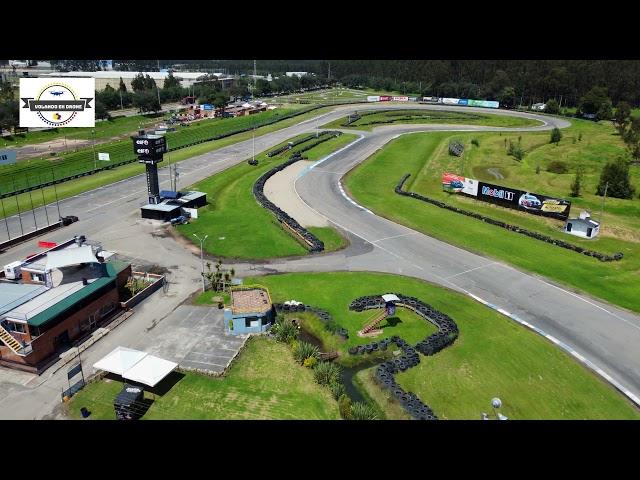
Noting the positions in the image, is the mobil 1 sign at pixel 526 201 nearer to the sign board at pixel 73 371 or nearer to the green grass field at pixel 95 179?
the green grass field at pixel 95 179

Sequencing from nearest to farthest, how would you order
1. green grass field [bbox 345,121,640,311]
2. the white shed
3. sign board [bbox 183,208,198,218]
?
1. green grass field [bbox 345,121,640,311]
2. the white shed
3. sign board [bbox 183,208,198,218]

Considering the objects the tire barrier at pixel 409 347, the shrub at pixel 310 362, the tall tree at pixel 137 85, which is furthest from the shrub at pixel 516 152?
the tall tree at pixel 137 85

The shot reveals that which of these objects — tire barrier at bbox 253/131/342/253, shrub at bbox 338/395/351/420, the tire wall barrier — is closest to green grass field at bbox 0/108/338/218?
the tire wall barrier

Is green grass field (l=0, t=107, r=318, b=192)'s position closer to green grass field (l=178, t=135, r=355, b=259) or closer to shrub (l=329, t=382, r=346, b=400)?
green grass field (l=178, t=135, r=355, b=259)

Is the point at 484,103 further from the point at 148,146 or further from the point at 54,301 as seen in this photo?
the point at 54,301

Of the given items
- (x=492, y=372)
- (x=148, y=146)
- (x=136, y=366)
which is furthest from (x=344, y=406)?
(x=148, y=146)

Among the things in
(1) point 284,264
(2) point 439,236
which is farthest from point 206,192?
(2) point 439,236
